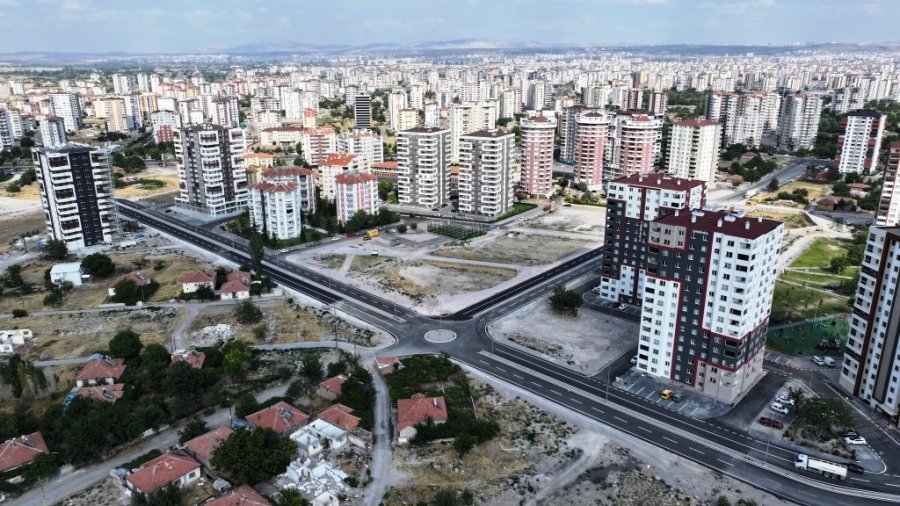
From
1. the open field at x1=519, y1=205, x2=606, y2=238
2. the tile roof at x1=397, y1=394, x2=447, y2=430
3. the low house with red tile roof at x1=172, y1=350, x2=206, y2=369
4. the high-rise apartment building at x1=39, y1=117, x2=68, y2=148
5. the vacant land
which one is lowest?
the vacant land

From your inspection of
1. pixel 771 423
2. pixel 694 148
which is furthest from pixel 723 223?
pixel 694 148

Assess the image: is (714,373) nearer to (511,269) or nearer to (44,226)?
(511,269)

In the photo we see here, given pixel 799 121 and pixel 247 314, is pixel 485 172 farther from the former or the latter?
pixel 799 121

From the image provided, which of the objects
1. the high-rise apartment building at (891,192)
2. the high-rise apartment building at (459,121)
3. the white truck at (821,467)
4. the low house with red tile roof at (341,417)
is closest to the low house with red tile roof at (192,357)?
the low house with red tile roof at (341,417)

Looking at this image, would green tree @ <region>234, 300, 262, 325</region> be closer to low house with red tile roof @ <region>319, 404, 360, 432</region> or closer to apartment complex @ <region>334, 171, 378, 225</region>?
low house with red tile roof @ <region>319, 404, 360, 432</region>

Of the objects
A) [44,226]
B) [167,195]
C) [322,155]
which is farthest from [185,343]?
[322,155]

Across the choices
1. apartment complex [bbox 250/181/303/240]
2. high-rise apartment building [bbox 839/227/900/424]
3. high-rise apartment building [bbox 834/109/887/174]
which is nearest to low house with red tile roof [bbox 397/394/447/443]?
high-rise apartment building [bbox 839/227/900/424]
